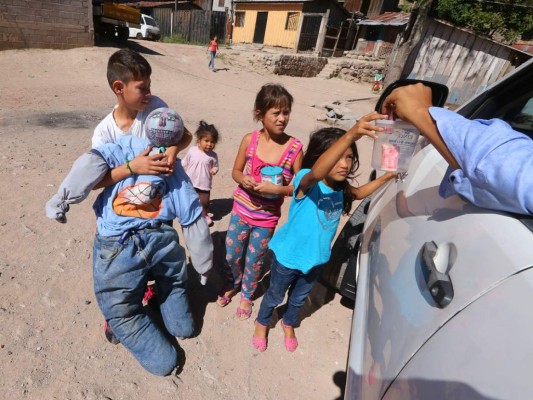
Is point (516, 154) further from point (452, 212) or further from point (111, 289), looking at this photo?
point (111, 289)

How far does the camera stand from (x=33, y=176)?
12.0 ft

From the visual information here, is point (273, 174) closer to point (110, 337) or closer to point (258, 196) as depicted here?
point (258, 196)

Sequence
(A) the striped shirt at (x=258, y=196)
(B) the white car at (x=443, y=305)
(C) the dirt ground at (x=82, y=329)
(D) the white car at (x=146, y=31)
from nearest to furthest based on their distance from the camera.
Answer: (B) the white car at (x=443, y=305)
(C) the dirt ground at (x=82, y=329)
(A) the striped shirt at (x=258, y=196)
(D) the white car at (x=146, y=31)

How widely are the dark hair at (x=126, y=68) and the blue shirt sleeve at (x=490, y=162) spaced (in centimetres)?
136

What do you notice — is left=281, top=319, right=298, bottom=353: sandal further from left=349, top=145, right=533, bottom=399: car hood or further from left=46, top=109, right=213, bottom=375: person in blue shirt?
left=349, top=145, right=533, bottom=399: car hood

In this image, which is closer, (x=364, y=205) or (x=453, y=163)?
(x=453, y=163)

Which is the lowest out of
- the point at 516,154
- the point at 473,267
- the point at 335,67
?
the point at 335,67

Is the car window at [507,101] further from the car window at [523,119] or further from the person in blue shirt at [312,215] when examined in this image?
the person in blue shirt at [312,215]

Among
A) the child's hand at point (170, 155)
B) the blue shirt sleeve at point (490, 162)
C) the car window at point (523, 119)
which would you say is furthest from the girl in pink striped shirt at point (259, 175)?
the car window at point (523, 119)

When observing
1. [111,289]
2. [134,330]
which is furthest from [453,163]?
[134,330]

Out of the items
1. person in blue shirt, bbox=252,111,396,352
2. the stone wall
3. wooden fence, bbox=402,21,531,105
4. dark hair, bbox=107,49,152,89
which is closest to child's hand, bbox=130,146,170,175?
dark hair, bbox=107,49,152,89

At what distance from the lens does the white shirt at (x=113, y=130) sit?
1.70m

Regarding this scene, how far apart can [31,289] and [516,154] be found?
2.84m

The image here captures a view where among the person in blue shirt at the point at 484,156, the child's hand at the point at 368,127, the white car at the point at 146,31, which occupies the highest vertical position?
the person in blue shirt at the point at 484,156
